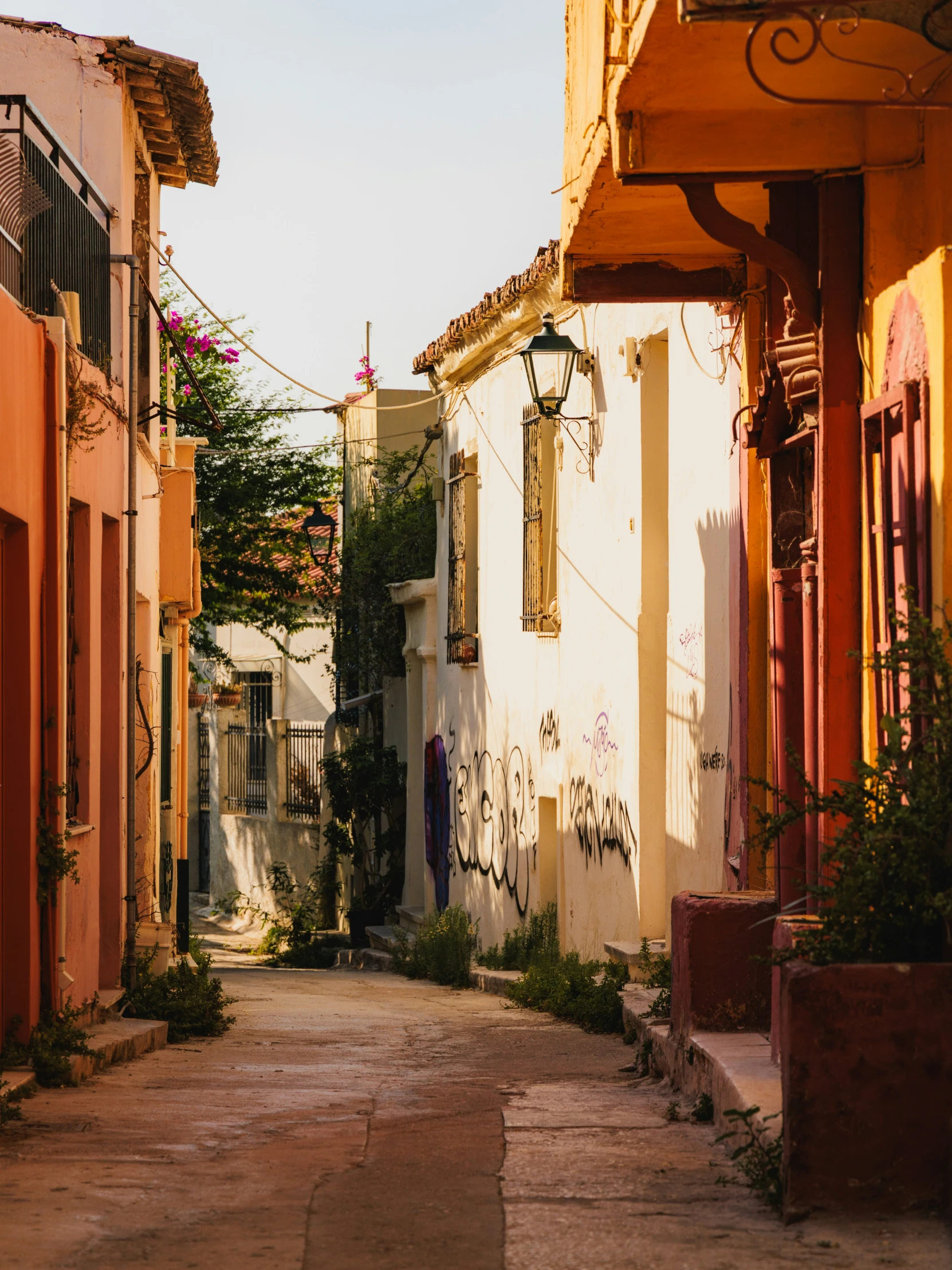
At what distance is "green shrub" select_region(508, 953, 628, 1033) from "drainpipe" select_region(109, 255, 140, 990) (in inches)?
114

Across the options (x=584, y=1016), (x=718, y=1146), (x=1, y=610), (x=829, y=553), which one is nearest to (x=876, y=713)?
(x=829, y=553)

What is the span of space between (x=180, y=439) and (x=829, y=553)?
12.0m

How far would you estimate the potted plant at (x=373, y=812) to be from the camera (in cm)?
2066

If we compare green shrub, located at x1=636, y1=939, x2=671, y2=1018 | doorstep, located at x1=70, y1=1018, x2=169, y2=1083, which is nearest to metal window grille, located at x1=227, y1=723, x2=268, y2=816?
doorstep, located at x1=70, y1=1018, x2=169, y2=1083

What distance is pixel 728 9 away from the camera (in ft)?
14.7

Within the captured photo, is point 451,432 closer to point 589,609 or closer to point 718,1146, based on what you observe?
point 589,609

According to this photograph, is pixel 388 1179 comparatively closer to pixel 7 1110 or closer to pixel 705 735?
pixel 7 1110

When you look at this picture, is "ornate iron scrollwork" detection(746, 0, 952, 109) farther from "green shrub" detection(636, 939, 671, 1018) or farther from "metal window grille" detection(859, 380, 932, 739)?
"green shrub" detection(636, 939, 671, 1018)

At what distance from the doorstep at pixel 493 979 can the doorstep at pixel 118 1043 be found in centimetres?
401

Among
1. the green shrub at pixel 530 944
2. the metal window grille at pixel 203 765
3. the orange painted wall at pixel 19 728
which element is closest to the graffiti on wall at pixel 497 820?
the green shrub at pixel 530 944

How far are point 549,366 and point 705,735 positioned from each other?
11.1ft

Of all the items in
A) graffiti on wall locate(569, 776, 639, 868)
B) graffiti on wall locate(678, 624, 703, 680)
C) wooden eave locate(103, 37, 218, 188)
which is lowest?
graffiti on wall locate(569, 776, 639, 868)

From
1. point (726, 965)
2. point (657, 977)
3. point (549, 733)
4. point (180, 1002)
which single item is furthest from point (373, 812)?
point (726, 965)

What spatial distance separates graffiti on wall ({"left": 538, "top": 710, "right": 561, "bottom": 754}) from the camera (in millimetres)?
13742
